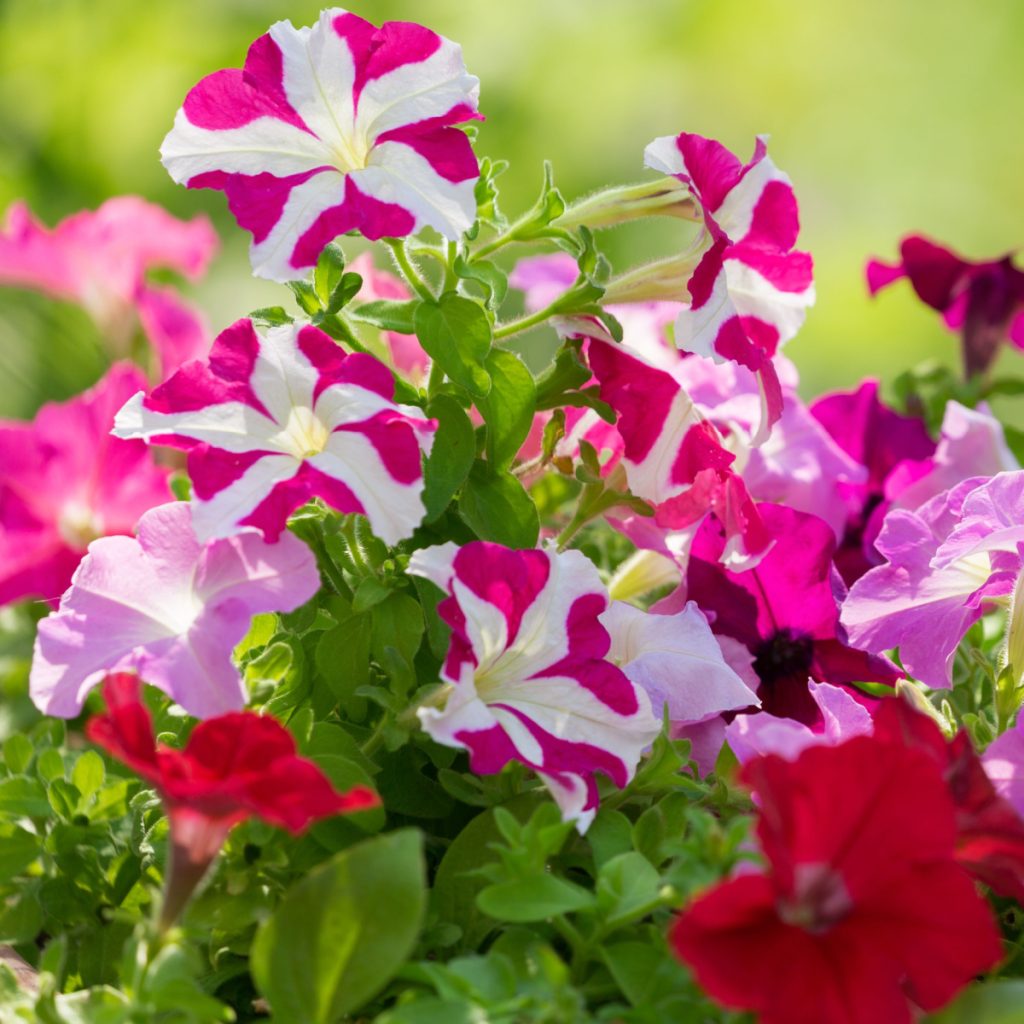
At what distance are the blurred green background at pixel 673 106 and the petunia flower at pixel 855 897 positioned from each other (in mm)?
1625

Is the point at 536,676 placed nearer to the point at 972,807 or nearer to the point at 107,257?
the point at 972,807

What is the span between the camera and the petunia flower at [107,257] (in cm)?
116

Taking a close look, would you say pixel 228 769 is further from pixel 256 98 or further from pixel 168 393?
pixel 256 98

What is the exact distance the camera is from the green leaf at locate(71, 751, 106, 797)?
608 mm

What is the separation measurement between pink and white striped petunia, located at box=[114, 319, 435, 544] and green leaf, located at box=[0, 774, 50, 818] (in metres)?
0.15

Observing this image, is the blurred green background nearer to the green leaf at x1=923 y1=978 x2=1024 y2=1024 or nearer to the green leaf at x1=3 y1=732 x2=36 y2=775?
the green leaf at x1=3 y1=732 x2=36 y2=775

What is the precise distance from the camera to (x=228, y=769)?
46cm

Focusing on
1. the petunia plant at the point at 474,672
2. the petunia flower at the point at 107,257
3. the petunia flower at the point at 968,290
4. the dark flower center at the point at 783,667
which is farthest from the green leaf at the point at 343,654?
the petunia flower at the point at 107,257

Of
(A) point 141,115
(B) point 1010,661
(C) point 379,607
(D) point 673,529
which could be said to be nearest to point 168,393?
(C) point 379,607

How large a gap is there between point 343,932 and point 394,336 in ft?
1.44

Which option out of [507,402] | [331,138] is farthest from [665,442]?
[331,138]

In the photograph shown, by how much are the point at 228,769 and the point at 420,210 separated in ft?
0.76

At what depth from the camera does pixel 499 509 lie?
0.61m

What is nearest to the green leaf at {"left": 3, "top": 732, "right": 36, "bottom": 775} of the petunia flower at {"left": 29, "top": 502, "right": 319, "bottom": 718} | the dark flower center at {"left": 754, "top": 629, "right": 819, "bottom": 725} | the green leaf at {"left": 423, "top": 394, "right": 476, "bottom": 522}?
the petunia flower at {"left": 29, "top": 502, "right": 319, "bottom": 718}
